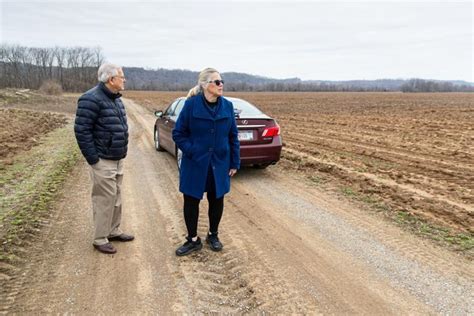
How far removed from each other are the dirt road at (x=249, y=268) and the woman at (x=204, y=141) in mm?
518

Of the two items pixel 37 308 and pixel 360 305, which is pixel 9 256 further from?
pixel 360 305

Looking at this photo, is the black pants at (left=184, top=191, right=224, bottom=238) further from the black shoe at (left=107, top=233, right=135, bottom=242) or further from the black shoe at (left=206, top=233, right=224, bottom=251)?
the black shoe at (left=107, top=233, right=135, bottom=242)

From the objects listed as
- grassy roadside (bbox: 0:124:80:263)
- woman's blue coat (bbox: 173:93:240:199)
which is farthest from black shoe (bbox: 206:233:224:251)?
grassy roadside (bbox: 0:124:80:263)

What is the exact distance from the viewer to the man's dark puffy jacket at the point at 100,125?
3.47 m

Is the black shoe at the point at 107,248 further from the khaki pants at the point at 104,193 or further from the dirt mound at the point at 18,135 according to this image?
the dirt mound at the point at 18,135

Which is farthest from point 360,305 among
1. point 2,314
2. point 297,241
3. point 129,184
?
point 129,184

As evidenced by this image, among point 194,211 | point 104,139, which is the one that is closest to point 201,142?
point 194,211

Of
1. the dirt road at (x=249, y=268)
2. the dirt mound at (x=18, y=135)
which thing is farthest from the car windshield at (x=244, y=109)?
the dirt mound at (x=18, y=135)

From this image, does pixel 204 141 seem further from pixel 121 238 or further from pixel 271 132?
pixel 271 132

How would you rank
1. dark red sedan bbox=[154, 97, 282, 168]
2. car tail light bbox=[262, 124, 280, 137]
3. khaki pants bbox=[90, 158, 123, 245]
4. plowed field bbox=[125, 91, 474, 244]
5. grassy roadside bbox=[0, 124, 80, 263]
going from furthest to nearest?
car tail light bbox=[262, 124, 280, 137]
dark red sedan bbox=[154, 97, 282, 168]
plowed field bbox=[125, 91, 474, 244]
grassy roadside bbox=[0, 124, 80, 263]
khaki pants bbox=[90, 158, 123, 245]

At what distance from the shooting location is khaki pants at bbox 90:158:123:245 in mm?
3664

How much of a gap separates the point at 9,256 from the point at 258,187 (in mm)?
3847

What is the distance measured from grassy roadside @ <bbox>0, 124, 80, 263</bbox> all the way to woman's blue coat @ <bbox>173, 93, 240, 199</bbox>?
189cm

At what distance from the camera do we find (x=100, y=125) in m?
3.58
